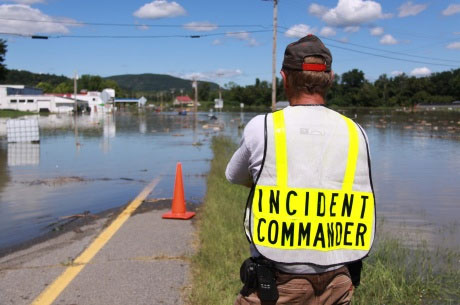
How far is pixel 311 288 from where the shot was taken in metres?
2.22

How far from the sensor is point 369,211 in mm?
2293

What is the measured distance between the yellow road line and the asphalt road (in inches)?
2.4

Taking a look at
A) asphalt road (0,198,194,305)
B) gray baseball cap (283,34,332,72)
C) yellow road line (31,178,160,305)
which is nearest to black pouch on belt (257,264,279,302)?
gray baseball cap (283,34,332,72)

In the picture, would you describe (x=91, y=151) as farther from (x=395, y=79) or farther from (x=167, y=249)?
(x=395, y=79)

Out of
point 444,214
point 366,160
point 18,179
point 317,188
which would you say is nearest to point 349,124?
point 366,160

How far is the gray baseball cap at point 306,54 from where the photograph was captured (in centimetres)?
222

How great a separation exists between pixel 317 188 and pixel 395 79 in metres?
164

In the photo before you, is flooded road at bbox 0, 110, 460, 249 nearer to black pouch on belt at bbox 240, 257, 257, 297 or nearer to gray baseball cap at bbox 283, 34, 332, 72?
black pouch on belt at bbox 240, 257, 257, 297

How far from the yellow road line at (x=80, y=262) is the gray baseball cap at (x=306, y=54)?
11.9ft

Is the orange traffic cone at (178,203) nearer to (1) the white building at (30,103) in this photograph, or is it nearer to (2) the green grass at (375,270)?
(2) the green grass at (375,270)

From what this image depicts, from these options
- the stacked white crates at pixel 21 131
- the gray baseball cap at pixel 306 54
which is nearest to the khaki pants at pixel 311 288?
the gray baseball cap at pixel 306 54

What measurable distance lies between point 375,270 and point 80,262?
3504mm

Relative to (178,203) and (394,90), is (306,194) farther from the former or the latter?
(394,90)

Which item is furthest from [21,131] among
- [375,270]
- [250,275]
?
[250,275]
